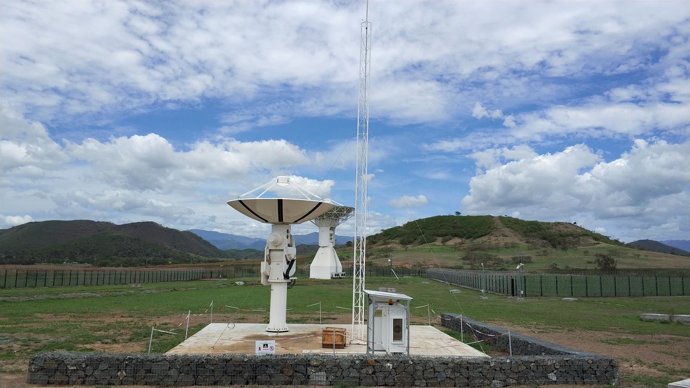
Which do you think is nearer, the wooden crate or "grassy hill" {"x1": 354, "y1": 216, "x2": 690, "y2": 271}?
the wooden crate

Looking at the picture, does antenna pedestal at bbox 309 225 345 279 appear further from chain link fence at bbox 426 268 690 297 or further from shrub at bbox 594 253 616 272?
shrub at bbox 594 253 616 272

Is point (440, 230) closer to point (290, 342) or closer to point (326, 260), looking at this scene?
point (326, 260)

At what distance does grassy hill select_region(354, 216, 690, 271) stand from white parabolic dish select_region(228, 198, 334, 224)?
4605 cm

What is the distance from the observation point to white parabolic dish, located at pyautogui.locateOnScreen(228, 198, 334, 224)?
2309cm

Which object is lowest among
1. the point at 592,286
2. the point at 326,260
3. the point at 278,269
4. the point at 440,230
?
the point at 592,286

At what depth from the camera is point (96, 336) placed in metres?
22.6

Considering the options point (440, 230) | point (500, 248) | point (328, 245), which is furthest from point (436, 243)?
point (328, 245)

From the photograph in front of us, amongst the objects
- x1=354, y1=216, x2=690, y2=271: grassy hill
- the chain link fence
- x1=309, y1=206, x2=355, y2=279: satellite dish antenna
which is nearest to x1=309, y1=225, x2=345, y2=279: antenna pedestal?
x1=309, y1=206, x2=355, y2=279: satellite dish antenna

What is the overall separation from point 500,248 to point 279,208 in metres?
112

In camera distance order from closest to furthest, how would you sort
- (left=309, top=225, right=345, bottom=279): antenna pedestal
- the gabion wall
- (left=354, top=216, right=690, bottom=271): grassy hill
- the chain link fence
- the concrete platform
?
1. the gabion wall
2. the concrete platform
3. the chain link fence
4. (left=309, top=225, right=345, bottom=279): antenna pedestal
5. (left=354, top=216, right=690, bottom=271): grassy hill

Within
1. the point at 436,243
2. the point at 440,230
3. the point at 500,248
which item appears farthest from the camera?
the point at 440,230

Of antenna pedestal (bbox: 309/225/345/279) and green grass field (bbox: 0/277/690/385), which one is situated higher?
antenna pedestal (bbox: 309/225/345/279)

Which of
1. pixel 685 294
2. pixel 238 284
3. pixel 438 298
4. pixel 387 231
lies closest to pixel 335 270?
pixel 238 284

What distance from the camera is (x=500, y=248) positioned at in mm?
128000
